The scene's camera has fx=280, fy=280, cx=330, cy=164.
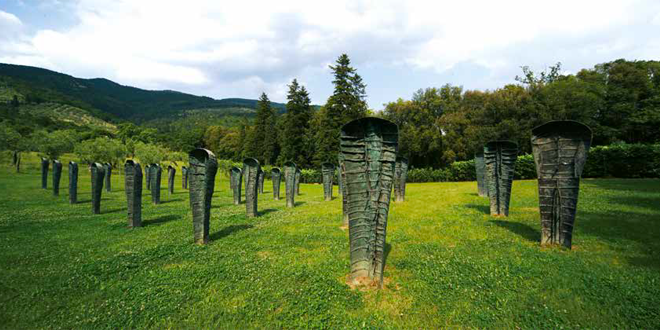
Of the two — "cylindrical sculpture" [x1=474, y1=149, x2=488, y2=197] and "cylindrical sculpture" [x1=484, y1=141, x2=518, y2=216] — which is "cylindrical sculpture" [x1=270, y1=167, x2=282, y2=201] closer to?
"cylindrical sculpture" [x1=484, y1=141, x2=518, y2=216]

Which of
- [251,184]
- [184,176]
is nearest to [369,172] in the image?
[251,184]

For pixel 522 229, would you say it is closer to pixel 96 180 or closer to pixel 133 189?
pixel 133 189

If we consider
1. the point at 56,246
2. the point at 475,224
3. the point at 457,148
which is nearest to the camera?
the point at 56,246

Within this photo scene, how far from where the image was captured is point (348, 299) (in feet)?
16.1

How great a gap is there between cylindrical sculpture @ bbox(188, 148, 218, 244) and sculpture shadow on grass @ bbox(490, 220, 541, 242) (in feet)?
30.2

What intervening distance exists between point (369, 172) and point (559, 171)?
5425 mm

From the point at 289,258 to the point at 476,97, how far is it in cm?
4487

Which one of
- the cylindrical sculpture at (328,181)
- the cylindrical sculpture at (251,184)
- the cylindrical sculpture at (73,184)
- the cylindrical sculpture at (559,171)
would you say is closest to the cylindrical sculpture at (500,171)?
the cylindrical sculpture at (559,171)

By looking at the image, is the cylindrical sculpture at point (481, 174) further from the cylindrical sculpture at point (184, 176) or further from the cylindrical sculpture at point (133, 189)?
the cylindrical sculpture at point (184, 176)

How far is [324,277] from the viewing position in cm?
576

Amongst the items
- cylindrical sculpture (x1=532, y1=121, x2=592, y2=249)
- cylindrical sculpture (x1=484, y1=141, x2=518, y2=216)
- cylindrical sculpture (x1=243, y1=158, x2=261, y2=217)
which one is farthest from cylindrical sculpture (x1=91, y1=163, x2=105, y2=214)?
cylindrical sculpture (x1=484, y1=141, x2=518, y2=216)

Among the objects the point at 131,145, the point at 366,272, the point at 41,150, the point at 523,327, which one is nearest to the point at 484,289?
the point at 523,327

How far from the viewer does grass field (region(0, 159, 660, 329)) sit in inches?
173

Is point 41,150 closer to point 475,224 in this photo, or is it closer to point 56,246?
point 56,246
